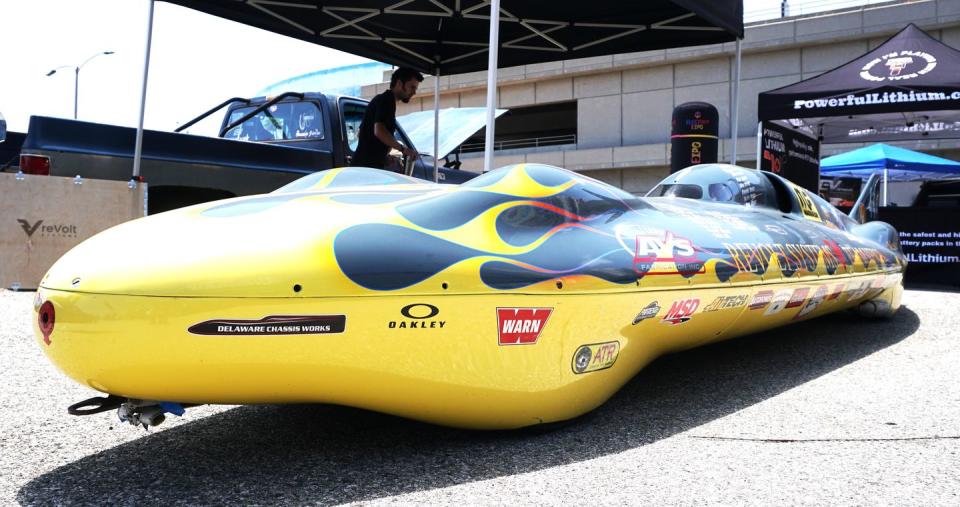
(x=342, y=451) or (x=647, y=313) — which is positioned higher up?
(x=647, y=313)

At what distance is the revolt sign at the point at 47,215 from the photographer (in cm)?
525

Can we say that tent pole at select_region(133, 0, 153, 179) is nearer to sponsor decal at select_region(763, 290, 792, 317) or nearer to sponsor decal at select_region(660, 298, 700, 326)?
sponsor decal at select_region(660, 298, 700, 326)

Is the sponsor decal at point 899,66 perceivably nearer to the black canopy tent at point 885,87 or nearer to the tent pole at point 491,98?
the black canopy tent at point 885,87

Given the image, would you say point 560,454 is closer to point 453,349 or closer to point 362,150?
point 453,349

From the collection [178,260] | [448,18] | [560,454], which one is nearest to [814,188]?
[448,18]

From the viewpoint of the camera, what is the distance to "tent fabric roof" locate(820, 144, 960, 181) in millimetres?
13047

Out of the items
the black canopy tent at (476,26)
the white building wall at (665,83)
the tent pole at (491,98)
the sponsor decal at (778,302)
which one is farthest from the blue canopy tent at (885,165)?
the tent pole at (491,98)

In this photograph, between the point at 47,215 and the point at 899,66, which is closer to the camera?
the point at 47,215

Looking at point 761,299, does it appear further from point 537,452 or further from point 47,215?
point 47,215

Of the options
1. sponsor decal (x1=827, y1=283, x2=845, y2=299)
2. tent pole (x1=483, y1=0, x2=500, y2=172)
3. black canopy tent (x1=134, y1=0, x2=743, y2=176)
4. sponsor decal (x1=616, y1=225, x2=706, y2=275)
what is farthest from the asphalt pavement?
black canopy tent (x1=134, y1=0, x2=743, y2=176)

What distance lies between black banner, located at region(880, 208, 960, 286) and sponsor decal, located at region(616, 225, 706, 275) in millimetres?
7939

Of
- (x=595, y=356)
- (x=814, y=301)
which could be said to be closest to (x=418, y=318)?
(x=595, y=356)

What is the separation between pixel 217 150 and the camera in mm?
5652

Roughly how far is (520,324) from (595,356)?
1.37ft
